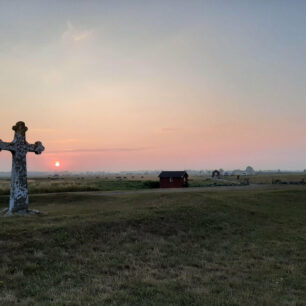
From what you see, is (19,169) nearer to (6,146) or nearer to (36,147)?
(6,146)

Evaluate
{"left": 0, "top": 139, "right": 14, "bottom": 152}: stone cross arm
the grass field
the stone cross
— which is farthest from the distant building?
{"left": 0, "top": 139, "right": 14, "bottom": 152}: stone cross arm

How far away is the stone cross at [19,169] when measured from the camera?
59.8 ft

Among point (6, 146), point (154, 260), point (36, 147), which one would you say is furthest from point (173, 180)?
point (154, 260)

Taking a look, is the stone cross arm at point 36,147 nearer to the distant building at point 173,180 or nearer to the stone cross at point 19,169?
the stone cross at point 19,169

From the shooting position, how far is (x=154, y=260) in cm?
1052

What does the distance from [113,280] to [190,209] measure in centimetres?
1098

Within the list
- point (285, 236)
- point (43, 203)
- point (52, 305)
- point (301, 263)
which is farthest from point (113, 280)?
point (43, 203)

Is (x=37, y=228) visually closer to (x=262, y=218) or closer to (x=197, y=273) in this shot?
(x=197, y=273)

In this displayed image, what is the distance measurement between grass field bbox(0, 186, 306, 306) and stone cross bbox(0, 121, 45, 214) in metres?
4.11

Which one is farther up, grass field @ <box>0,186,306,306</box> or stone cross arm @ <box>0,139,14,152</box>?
stone cross arm @ <box>0,139,14,152</box>

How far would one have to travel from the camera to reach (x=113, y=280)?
8.22 m

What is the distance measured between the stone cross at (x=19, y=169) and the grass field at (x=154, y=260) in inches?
162

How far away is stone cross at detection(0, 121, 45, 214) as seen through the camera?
59.8ft

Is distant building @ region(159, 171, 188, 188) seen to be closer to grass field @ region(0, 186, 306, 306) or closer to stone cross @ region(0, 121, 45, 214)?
grass field @ region(0, 186, 306, 306)
